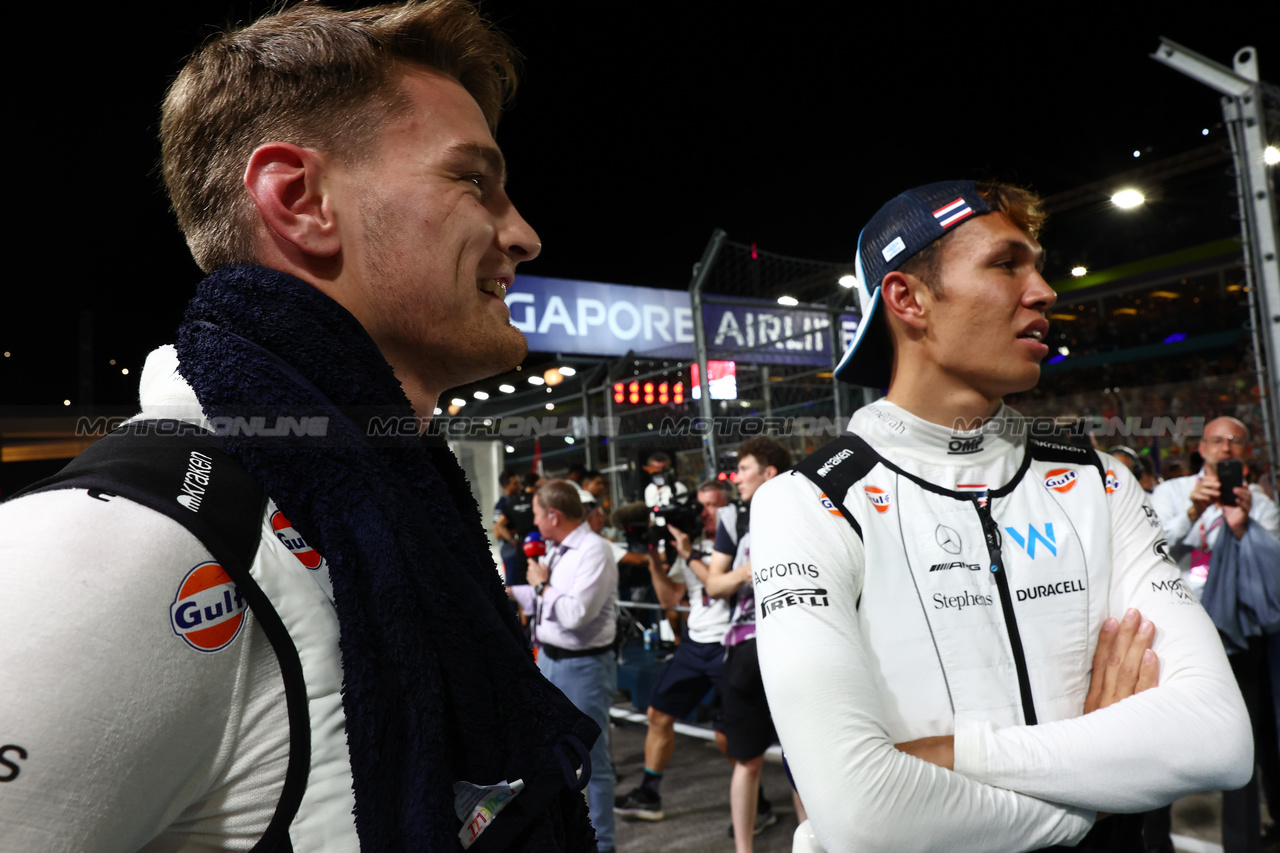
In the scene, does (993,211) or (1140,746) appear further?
(993,211)

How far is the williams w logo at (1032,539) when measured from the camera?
1.40 metres

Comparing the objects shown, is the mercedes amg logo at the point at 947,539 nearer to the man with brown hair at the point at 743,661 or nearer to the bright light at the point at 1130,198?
the man with brown hair at the point at 743,661

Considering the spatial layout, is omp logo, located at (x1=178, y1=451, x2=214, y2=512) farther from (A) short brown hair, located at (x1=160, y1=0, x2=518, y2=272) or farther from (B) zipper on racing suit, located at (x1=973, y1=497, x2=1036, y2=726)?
(B) zipper on racing suit, located at (x1=973, y1=497, x2=1036, y2=726)

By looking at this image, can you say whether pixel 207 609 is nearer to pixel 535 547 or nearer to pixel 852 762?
pixel 852 762

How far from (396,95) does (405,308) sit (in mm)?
257

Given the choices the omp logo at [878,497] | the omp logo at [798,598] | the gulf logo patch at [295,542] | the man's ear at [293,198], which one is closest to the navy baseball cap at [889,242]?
the omp logo at [878,497]

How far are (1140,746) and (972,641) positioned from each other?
27cm

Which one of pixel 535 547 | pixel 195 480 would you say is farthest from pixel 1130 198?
pixel 535 547

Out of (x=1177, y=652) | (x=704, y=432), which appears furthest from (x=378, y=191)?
(x=704, y=432)

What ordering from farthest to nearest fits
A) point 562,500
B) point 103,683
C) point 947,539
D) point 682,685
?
1. point 562,500
2. point 682,685
3. point 947,539
4. point 103,683

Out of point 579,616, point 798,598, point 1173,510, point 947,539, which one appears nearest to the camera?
point 798,598

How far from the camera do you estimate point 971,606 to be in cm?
133

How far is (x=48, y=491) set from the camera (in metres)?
0.51

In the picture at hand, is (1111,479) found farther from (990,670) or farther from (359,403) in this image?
(359,403)
